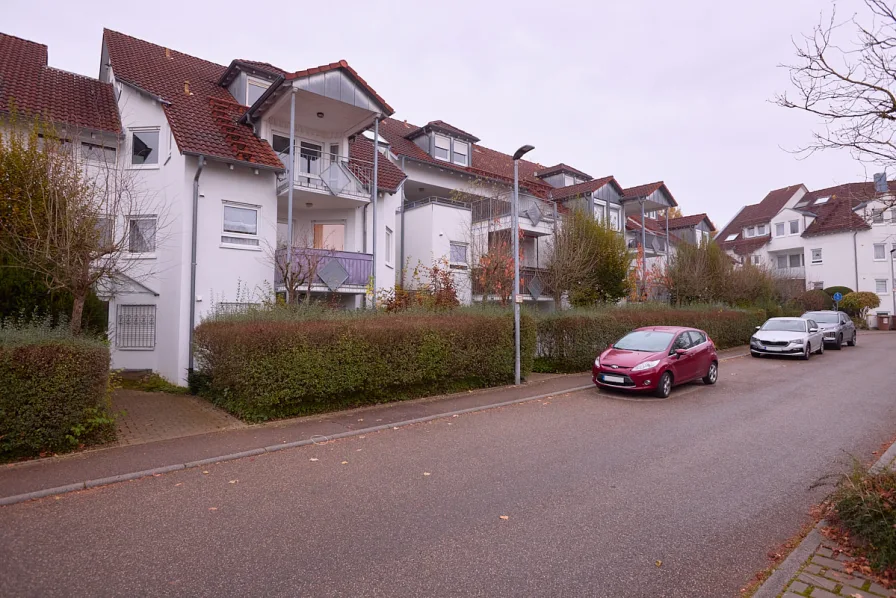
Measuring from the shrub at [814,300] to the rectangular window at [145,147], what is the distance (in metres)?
41.0

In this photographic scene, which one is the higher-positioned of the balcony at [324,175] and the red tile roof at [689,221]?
the red tile roof at [689,221]

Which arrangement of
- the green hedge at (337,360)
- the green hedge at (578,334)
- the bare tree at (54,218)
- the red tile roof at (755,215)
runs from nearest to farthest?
the bare tree at (54,218)
the green hedge at (337,360)
the green hedge at (578,334)
the red tile roof at (755,215)

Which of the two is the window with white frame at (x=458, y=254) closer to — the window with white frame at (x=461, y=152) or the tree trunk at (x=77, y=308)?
the window with white frame at (x=461, y=152)

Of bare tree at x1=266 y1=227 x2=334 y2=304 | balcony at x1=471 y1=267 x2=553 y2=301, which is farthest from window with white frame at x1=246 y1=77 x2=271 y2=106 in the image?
balcony at x1=471 y1=267 x2=553 y2=301

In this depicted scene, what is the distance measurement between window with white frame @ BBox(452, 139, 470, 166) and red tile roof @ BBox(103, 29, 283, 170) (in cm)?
1084

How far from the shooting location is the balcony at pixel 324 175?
16.1 m

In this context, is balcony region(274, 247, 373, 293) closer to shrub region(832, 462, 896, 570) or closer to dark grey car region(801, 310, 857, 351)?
shrub region(832, 462, 896, 570)

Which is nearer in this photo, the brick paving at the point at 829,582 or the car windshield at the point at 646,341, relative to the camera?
the brick paving at the point at 829,582

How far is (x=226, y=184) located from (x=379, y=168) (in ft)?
19.5

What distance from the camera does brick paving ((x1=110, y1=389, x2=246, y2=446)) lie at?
8.37m

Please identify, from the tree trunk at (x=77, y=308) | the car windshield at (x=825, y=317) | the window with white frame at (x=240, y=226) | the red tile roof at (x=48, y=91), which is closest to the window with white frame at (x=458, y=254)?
the window with white frame at (x=240, y=226)

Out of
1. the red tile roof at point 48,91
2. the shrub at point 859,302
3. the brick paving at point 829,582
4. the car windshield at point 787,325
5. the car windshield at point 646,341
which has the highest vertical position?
the red tile roof at point 48,91

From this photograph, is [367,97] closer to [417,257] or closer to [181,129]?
[181,129]

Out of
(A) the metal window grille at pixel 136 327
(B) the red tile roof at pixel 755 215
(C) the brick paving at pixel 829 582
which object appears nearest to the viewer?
(C) the brick paving at pixel 829 582
